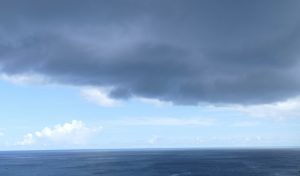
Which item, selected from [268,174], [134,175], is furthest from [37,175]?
[268,174]

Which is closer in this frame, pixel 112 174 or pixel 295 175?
pixel 295 175

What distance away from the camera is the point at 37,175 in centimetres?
15188

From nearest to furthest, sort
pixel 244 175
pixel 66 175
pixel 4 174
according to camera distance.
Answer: pixel 244 175 → pixel 66 175 → pixel 4 174

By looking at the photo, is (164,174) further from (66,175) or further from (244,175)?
(66,175)

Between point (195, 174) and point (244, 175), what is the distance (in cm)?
1965

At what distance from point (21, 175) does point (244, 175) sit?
320 feet

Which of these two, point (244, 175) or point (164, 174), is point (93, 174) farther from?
point (244, 175)

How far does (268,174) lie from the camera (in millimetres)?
137625

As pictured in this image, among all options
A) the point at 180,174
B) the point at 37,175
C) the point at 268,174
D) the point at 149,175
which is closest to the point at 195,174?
the point at 180,174

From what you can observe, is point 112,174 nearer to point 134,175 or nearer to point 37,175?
point 134,175

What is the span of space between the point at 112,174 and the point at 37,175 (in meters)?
33.7

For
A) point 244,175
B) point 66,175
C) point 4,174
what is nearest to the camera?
point 244,175

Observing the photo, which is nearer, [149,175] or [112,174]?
[149,175]

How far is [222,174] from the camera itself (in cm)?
13862
